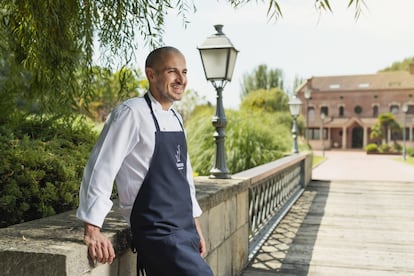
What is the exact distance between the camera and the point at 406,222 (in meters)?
8.25

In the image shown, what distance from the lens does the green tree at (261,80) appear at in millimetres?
65812

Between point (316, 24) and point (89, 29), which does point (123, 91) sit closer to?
point (89, 29)

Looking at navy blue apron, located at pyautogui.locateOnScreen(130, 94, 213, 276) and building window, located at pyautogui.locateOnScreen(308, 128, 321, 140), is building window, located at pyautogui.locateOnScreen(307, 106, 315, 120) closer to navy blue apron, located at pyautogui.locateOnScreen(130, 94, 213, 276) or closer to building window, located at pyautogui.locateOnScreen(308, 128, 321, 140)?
building window, located at pyautogui.locateOnScreen(308, 128, 321, 140)

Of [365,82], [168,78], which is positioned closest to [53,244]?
[168,78]

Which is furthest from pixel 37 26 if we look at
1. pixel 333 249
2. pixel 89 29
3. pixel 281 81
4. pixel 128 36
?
pixel 281 81

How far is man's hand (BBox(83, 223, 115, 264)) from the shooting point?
189 cm

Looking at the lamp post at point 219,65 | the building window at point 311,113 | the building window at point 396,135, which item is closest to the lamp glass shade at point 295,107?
the lamp post at point 219,65

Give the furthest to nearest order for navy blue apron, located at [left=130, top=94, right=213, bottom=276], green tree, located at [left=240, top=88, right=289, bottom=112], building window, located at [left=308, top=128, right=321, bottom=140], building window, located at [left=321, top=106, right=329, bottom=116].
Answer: building window, located at [left=321, top=106, right=329, bottom=116], building window, located at [left=308, top=128, right=321, bottom=140], green tree, located at [left=240, top=88, right=289, bottom=112], navy blue apron, located at [left=130, top=94, right=213, bottom=276]

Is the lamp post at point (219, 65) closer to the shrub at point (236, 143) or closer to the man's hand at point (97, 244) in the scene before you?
the man's hand at point (97, 244)

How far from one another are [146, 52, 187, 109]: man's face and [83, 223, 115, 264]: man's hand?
0.61 metres

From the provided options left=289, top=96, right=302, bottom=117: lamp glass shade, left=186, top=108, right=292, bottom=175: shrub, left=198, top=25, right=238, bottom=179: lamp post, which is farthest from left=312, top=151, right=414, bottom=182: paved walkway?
left=198, top=25, right=238, bottom=179: lamp post

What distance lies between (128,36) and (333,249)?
3773 mm

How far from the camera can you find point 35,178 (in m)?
3.23

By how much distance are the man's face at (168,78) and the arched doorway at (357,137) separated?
6033 cm
